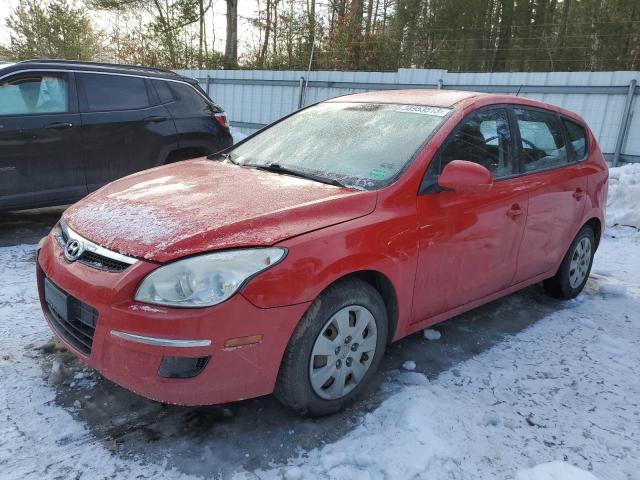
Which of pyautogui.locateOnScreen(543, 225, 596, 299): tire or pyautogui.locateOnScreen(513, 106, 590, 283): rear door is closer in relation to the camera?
pyautogui.locateOnScreen(513, 106, 590, 283): rear door

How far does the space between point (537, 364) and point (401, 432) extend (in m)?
1.34

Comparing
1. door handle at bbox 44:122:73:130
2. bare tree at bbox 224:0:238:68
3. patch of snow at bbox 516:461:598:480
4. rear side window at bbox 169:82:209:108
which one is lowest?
patch of snow at bbox 516:461:598:480

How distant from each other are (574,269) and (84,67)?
516 centimetres

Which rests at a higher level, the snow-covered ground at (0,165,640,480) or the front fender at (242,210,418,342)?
the front fender at (242,210,418,342)

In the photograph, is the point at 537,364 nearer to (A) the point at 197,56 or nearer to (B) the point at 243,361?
(B) the point at 243,361

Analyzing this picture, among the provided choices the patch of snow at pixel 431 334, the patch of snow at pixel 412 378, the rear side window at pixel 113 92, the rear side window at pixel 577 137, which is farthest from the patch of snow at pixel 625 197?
the rear side window at pixel 113 92

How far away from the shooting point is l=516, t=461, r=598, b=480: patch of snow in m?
2.44

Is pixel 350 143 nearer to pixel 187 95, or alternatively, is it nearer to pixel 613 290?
pixel 613 290

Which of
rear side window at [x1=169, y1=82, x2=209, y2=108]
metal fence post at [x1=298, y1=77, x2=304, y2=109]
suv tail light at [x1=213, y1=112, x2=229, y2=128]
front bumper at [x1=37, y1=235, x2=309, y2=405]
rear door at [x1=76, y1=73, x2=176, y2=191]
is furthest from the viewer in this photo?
metal fence post at [x1=298, y1=77, x2=304, y2=109]

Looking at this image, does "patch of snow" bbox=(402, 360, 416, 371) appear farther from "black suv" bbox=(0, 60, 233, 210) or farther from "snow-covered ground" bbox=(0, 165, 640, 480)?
"black suv" bbox=(0, 60, 233, 210)

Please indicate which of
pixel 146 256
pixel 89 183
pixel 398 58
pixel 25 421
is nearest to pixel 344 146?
pixel 146 256

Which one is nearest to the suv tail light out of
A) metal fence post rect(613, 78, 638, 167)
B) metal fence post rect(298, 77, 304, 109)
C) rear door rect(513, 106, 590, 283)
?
rear door rect(513, 106, 590, 283)

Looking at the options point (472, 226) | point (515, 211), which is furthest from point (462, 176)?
point (515, 211)

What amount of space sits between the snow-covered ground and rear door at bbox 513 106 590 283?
574 millimetres
